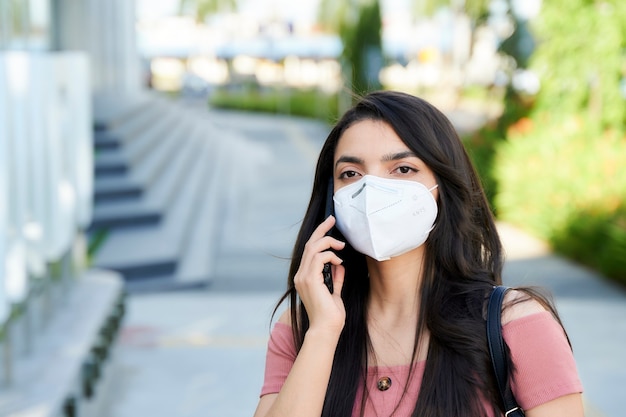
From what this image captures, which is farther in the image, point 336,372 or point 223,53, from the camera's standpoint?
point 223,53

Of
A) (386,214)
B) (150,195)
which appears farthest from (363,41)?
(386,214)

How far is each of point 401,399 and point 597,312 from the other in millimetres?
7044

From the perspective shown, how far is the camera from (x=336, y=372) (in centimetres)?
243

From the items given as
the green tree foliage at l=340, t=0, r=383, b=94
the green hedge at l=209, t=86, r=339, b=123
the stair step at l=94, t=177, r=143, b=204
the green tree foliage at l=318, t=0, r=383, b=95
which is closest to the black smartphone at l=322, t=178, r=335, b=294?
the stair step at l=94, t=177, r=143, b=204

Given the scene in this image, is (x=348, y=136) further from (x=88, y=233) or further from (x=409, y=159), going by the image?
(x=88, y=233)

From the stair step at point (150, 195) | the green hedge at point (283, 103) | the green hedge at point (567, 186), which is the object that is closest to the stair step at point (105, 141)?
the stair step at point (150, 195)

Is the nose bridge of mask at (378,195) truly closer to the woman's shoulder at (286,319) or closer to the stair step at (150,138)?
the woman's shoulder at (286,319)

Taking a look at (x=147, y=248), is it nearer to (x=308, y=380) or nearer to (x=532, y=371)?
(x=308, y=380)

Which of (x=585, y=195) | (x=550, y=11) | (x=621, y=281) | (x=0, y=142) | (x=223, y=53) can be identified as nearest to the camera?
(x=0, y=142)

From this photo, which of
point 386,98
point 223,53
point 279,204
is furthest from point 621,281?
point 223,53

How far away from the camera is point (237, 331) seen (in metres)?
8.25

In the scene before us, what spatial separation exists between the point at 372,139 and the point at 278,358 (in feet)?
1.88

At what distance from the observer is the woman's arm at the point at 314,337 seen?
230 cm

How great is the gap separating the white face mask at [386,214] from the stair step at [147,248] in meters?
7.75
